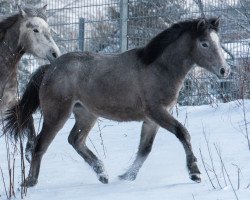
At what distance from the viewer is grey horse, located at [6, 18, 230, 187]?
6.14 m

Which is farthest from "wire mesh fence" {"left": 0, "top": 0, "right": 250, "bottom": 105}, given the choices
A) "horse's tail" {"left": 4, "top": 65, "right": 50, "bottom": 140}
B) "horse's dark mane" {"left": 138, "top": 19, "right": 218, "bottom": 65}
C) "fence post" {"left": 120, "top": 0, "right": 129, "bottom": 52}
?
"horse's tail" {"left": 4, "top": 65, "right": 50, "bottom": 140}

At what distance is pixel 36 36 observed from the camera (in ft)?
26.2

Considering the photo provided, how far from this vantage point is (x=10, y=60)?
799 cm

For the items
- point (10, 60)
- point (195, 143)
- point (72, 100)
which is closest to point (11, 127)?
point (72, 100)

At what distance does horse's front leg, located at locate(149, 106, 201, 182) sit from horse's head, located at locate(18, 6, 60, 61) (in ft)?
7.24

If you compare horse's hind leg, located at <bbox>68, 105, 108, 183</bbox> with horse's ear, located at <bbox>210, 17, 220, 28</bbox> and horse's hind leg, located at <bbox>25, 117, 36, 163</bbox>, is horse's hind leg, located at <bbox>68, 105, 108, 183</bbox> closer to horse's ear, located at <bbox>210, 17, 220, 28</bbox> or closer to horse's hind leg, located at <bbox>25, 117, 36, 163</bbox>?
horse's hind leg, located at <bbox>25, 117, 36, 163</bbox>

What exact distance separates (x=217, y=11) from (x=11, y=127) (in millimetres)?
4470

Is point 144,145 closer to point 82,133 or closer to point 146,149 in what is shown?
point 146,149

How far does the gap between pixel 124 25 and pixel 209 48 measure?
4.41 meters

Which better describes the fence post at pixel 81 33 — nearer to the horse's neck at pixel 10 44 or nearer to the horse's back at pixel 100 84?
the horse's neck at pixel 10 44

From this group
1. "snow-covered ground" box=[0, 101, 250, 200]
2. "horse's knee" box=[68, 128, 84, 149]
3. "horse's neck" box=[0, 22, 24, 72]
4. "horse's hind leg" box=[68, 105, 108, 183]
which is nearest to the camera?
"snow-covered ground" box=[0, 101, 250, 200]

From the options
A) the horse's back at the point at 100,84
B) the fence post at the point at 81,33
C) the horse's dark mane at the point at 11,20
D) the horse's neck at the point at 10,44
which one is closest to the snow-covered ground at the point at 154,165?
the horse's back at the point at 100,84

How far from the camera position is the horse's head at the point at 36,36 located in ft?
25.8

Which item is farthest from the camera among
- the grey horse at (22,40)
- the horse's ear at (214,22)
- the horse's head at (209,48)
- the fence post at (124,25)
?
the fence post at (124,25)
